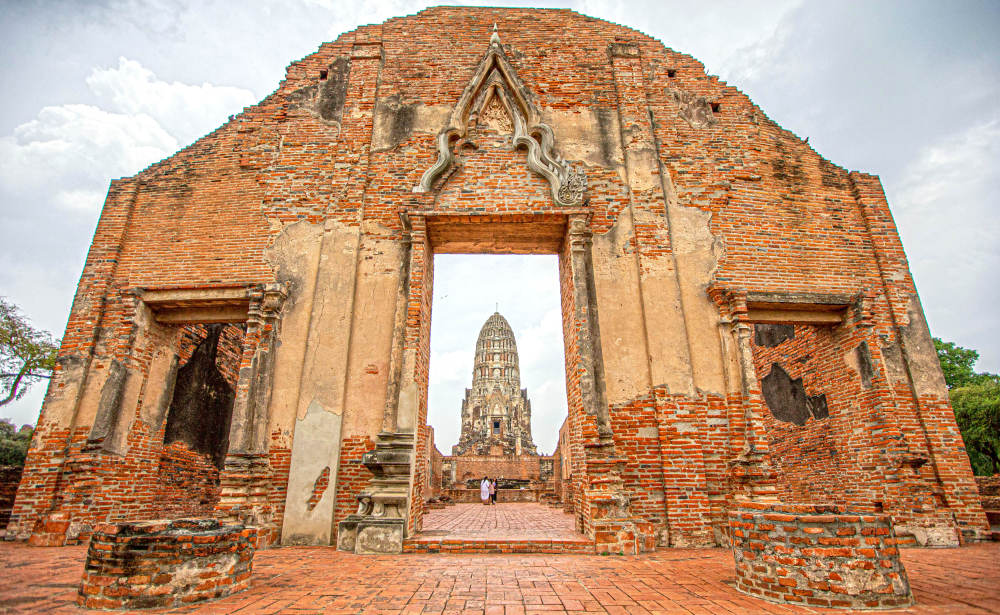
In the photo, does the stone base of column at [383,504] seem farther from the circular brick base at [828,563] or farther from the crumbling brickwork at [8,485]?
the crumbling brickwork at [8,485]

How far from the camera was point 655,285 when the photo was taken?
26.6 ft

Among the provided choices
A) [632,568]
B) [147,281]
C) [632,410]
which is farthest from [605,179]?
[147,281]

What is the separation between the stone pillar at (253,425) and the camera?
6930mm

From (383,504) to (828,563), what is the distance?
16.0 ft

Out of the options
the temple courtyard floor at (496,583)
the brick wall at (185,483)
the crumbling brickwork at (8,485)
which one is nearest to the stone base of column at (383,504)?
the temple courtyard floor at (496,583)

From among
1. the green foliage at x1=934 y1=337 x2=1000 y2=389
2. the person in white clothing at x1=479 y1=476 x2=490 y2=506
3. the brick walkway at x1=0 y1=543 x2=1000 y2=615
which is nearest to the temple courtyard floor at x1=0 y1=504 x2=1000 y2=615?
the brick walkway at x1=0 y1=543 x2=1000 y2=615

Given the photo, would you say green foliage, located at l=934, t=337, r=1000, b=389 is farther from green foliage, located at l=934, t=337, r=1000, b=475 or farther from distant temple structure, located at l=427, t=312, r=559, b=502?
distant temple structure, located at l=427, t=312, r=559, b=502

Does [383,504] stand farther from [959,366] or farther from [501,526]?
[959,366]

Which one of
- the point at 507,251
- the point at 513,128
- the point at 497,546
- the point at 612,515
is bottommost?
the point at 497,546

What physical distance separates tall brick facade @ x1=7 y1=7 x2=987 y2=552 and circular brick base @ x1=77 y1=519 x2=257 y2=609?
2.49m

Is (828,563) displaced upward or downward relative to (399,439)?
downward

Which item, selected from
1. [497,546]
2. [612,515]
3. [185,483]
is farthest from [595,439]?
[185,483]

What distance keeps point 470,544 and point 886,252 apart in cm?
858

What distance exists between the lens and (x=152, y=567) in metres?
3.77
